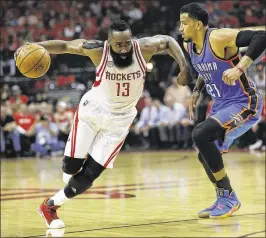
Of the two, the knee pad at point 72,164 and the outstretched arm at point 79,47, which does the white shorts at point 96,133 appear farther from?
the outstretched arm at point 79,47

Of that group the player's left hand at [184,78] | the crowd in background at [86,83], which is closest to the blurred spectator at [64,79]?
the crowd in background at [86,83]

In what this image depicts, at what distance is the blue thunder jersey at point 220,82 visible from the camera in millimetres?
6395

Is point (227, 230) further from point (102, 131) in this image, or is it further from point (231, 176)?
point (231, 176)

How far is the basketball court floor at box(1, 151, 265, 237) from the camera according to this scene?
6113 millimetres

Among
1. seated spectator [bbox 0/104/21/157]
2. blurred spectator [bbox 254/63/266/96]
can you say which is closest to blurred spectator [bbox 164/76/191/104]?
blurred spectator [bbox 254/63/266/96]

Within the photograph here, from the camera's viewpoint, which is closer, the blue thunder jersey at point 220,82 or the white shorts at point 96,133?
the white shorts at point 96,133

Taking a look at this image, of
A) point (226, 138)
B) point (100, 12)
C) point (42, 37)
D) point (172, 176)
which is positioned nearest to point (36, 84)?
point (42, 37)

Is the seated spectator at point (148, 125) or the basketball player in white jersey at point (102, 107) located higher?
the basketball player in white jersey at point (102, 107)

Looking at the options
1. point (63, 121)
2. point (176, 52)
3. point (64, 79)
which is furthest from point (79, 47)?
point (64, 79)

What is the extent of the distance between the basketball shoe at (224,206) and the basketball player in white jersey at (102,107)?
1192 mm

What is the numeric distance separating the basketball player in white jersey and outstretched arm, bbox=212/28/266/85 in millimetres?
434

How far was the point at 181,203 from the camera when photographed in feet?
26.6

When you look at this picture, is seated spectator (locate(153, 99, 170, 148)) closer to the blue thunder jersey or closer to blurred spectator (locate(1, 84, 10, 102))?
blurred spectator (locate(1, 84, 10, 102))

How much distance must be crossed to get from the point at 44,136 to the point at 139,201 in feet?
31.0
